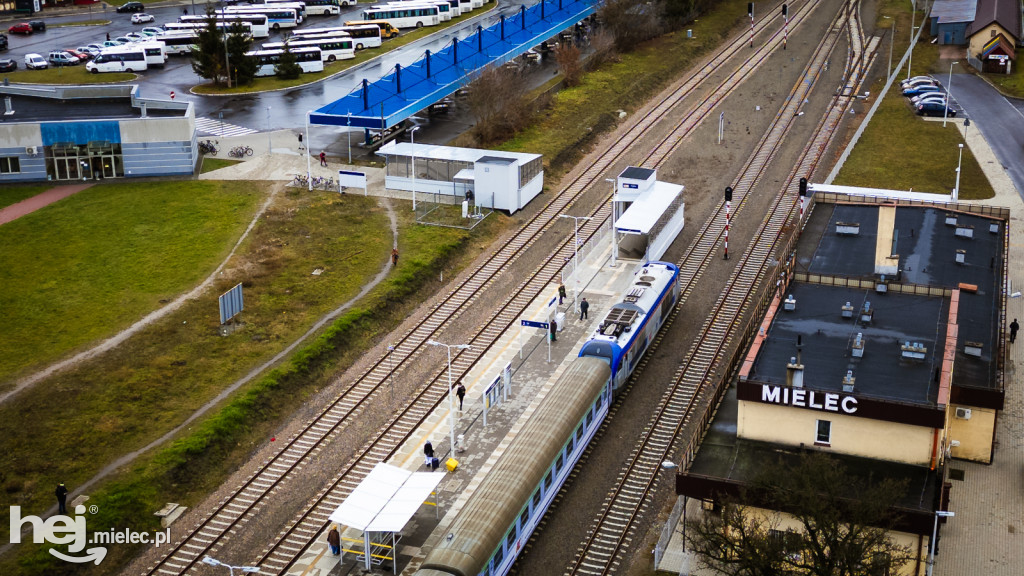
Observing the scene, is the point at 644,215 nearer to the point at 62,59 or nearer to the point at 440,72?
the point at 440,72

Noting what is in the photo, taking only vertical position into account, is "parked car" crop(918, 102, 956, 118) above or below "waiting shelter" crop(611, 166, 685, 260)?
above

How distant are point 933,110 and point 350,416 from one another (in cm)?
6436

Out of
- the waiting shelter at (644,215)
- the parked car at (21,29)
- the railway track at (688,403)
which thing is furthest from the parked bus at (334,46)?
the waiting shelter at (644,215)

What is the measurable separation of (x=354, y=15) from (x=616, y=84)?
1957 inches

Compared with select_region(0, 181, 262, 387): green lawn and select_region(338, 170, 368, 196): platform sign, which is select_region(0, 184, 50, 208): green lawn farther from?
select_region(338, 170, 368, 196): platform sign

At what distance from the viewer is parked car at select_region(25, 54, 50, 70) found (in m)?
115

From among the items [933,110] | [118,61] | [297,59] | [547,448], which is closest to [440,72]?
[297,59]

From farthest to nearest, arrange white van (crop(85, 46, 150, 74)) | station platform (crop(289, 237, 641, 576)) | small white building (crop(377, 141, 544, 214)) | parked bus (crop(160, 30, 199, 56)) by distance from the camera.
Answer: parked bus (crop(160, 30, 199, 56))
white van (crop(85, 46, 150, 74))
small white building (crop(377, 141, 544, 214))
station platform (crop(289, 237, 641, 576))

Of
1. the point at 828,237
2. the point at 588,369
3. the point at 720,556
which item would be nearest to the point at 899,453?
the point at 720,556

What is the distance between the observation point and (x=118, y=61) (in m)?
113

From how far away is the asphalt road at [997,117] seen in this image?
278ft

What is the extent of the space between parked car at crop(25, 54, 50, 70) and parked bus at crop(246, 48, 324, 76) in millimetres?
21950

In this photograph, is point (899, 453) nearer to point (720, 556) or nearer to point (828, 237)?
point (720, 556)

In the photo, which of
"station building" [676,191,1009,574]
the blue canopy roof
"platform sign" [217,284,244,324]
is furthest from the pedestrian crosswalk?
"station building" [676,191,1009,574]
